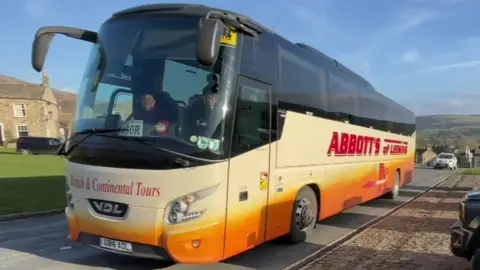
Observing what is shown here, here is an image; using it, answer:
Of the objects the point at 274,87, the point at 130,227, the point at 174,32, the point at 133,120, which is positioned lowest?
the point at 130,227

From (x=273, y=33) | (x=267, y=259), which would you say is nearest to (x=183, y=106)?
(x=273, y=33)

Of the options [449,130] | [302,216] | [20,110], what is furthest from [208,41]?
[449,130]

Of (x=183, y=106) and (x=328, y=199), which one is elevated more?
(x=183, y=106)

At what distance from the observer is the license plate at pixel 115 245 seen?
550 centimetres

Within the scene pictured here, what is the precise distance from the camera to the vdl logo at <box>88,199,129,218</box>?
18.2 ft

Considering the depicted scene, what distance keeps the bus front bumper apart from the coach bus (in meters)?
0.01

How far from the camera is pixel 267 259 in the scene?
7105 millimetres

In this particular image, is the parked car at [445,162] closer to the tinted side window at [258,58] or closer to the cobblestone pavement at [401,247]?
the cobblestone pavement at [401,247]

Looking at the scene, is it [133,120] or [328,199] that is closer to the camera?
[133,120]

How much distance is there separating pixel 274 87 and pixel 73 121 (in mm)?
2972

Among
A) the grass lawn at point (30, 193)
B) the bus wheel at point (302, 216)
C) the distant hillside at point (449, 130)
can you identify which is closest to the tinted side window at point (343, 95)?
the bus wheel at point (302, 216)

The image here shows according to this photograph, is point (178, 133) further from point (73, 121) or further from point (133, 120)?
point (73, 121)

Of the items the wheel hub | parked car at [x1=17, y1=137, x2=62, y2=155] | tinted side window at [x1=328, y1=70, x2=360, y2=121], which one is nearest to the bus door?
the wheel hub

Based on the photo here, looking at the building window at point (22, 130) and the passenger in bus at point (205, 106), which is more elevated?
the passenger in bus at point (205, 106)
